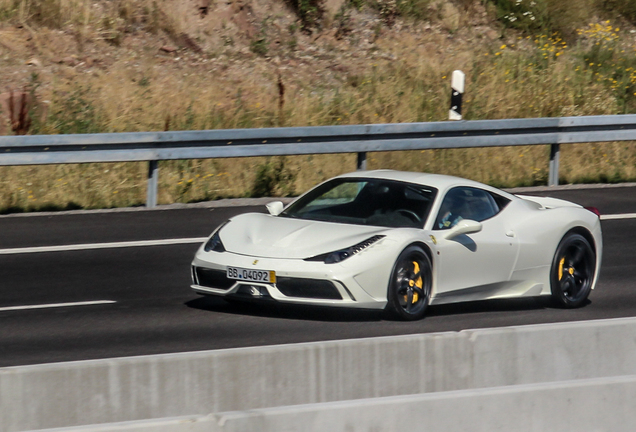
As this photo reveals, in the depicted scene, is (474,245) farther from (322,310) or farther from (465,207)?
(322,310)

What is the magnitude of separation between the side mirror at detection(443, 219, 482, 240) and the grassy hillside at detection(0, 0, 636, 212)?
6.71 m

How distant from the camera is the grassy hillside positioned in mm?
16047

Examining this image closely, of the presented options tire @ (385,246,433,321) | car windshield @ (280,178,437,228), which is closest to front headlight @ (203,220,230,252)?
car windshield @ (280,178,437,228)

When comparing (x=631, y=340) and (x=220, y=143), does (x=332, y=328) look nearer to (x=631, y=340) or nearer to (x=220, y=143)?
(x=631, y=340)

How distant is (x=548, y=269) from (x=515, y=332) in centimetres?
319

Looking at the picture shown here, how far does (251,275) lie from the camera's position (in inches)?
316

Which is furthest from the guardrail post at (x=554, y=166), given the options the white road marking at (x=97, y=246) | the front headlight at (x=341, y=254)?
the front headlight at (x=341, y=254)

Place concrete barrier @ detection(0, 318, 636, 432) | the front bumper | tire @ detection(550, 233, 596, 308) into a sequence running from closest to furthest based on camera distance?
concrete barrier @ detection(0, 318, 636, 432)
the front bumper
tire @ detection(550, 233, 596, 308)

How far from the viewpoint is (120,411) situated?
5523 mm

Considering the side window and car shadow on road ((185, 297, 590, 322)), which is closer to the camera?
car shadow on road ((185, 297, 590, 322))

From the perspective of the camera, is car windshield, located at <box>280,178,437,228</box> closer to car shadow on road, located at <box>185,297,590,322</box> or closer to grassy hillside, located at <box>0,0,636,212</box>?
car shadow on road, located at <box>185,297,590,322</box>

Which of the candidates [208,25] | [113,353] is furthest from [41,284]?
[208,25]

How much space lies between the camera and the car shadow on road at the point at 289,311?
8.52m

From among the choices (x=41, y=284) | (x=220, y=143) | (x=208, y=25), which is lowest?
(x=41, y=284)
